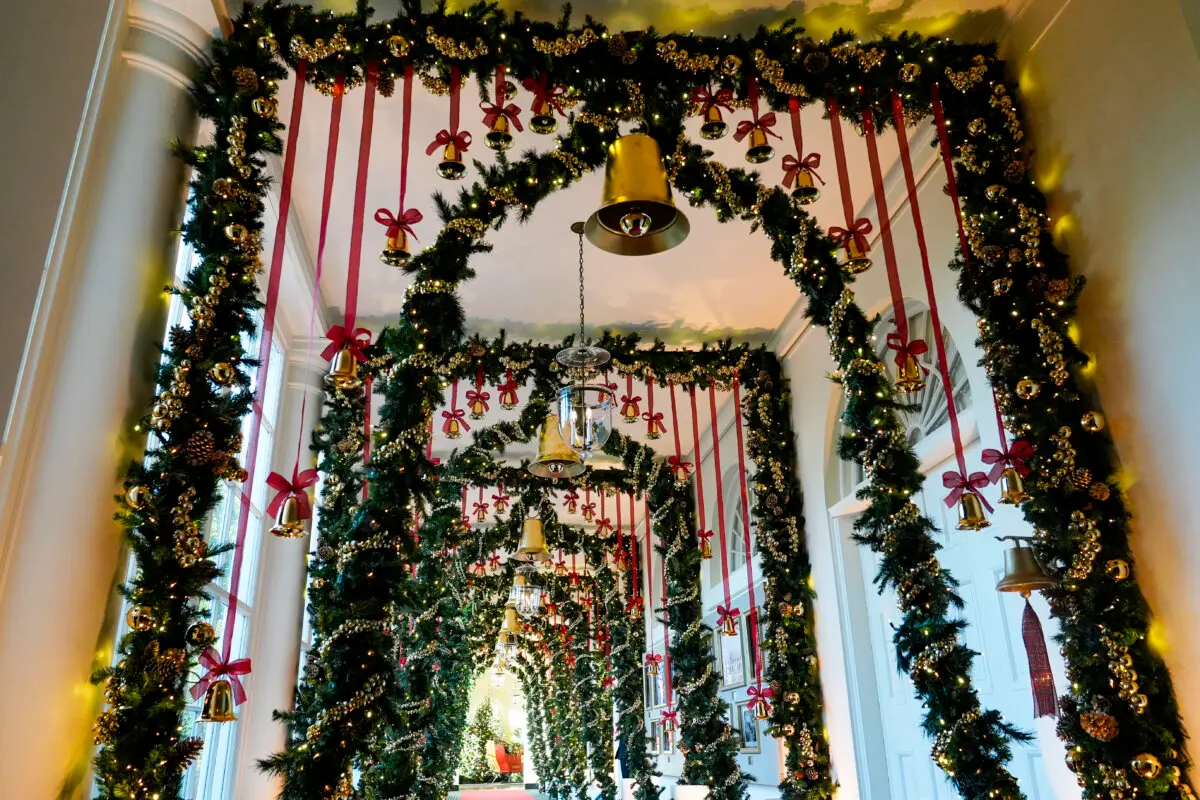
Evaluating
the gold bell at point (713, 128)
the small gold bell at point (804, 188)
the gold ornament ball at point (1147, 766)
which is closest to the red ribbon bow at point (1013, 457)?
the gold ornament ball at point (1147, 766)

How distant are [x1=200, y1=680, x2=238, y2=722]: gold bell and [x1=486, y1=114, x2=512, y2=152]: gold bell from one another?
2404 mm

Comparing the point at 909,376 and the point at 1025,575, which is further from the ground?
the point at 909,376

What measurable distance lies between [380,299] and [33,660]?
183 inches

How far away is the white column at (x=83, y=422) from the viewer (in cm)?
242

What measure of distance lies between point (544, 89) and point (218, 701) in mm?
2915

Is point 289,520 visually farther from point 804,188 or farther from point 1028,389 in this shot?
point 1028,389

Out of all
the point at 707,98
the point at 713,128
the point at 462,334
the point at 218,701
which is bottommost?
the point at 218,701

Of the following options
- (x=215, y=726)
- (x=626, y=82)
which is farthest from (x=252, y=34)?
(x=215, y=726)

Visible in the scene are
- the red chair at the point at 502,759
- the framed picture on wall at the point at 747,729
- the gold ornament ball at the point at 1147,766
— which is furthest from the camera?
the red chair at the point at 502,759

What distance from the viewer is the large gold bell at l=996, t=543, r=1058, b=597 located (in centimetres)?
312

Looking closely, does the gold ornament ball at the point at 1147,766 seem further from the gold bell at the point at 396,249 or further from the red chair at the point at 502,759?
the red chair at the point at 502,759

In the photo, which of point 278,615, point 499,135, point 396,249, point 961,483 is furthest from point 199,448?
point 278,615

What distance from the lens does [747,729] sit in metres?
8.44

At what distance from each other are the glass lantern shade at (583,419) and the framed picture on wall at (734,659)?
494 cm
